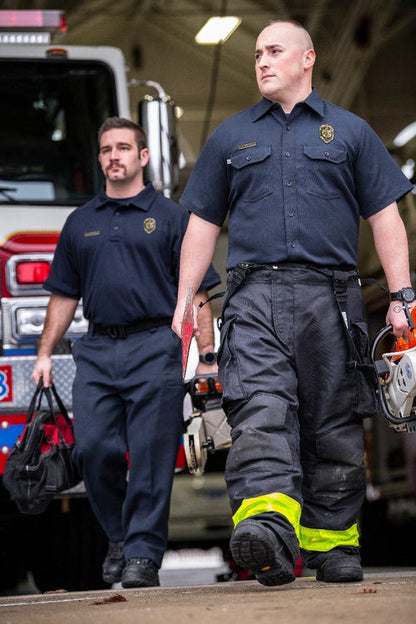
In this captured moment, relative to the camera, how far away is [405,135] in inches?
609

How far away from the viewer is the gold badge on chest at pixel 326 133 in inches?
177

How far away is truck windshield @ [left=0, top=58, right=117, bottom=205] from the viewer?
636 cm

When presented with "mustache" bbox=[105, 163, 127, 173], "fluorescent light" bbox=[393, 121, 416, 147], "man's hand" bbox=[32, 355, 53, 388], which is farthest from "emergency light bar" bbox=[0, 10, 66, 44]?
"fluorescent light" bbox=[393, 121, 416, 147]

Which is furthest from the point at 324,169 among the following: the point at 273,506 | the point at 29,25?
the point at 29,25

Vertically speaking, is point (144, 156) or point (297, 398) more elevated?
point (144, 156)

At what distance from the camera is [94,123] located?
6.65 metres

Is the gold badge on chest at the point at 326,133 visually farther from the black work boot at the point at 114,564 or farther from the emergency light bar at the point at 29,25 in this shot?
the emergency light bar at the point at 29,25

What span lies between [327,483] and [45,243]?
82.0 inches

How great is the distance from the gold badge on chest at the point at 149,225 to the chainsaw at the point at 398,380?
53.3 inches

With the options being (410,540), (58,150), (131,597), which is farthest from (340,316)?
(410,540)

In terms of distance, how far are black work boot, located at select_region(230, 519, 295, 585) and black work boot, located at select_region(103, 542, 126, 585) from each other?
1.55 metres

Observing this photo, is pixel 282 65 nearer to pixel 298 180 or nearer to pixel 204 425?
pixel 298 180

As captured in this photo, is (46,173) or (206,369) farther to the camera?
(46,173)

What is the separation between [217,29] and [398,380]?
33.5 ft
